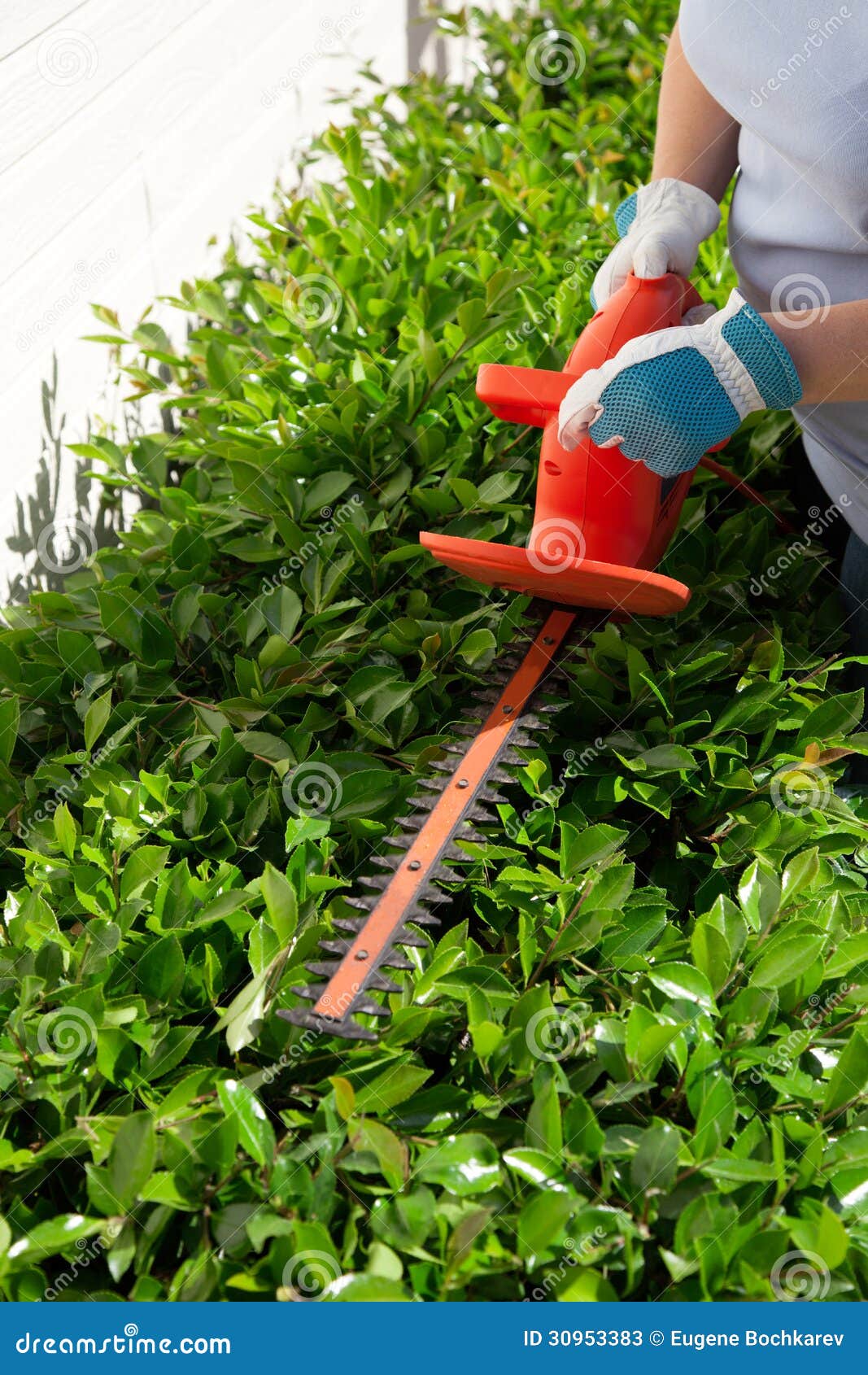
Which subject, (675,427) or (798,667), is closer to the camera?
(675,427)

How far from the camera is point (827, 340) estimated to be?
59.3 inches

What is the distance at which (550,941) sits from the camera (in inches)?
54.9

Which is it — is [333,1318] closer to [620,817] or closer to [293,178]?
[620,817]

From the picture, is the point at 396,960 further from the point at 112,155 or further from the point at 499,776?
the point at 112,155

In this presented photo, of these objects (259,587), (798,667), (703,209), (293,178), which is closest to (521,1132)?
(798,667)

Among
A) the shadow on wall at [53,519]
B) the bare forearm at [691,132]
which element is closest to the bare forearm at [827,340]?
the bare forearm at [691,132]

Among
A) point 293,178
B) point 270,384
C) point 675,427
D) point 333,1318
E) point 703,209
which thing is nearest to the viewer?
point 333,1318

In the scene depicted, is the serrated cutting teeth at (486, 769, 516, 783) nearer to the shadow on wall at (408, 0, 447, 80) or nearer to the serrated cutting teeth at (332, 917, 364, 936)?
the serrated cutting teeth at (332, 917, 364, 936)

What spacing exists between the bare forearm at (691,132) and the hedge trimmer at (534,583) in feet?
0.98

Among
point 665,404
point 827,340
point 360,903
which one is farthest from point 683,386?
point 360,903

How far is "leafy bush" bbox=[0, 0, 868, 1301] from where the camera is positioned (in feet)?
3.67

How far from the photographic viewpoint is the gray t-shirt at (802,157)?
1.57 metres

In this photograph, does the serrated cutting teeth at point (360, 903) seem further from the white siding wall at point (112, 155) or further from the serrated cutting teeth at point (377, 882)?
the white siding wall at point (112, 155)

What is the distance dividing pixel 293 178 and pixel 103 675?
6.98 feet
